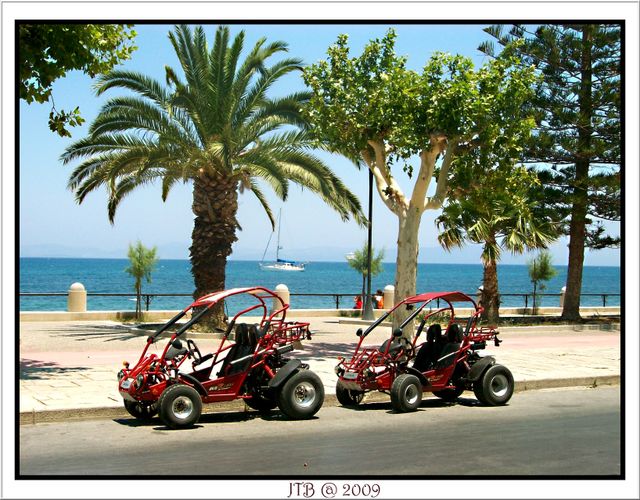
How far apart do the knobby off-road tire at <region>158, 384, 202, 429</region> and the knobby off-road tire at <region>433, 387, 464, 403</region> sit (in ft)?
12.5

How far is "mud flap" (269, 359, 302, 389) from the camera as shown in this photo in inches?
410

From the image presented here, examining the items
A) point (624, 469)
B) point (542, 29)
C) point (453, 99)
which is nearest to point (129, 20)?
point (624, 469)

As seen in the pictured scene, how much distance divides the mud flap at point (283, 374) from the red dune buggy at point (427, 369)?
3.11 feet

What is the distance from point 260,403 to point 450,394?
2.87 meters

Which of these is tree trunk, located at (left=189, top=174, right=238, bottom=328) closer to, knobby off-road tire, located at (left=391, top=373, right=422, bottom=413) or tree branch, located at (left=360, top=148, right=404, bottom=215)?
tree branch, located at (left=360, top=148, right=404, bottom=215)

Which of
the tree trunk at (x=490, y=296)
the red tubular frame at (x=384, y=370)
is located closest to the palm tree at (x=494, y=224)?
the tree trunk at (x=490, y=296)

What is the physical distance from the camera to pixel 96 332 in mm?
22406

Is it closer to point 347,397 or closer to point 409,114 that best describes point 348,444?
point 347,397

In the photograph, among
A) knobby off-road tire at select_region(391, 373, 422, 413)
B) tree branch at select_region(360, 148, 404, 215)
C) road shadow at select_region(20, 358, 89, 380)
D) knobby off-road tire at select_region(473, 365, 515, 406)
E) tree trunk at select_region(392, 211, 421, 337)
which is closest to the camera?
knobby off-road tire at select_region(391, 373, 422, 413)

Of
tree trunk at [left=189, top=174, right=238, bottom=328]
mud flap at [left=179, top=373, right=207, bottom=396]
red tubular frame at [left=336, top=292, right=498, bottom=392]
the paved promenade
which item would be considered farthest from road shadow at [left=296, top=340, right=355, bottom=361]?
mud flap at [left=179, top=373, right=207, bottom=396]

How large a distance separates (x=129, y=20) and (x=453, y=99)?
1046 centimetres

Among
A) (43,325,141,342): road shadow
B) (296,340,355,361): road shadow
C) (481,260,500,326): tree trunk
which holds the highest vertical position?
(481,260,500,326): tree trunk

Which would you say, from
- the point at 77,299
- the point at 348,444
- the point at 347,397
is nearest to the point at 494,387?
the point at 347,397

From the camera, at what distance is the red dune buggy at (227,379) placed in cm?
989
